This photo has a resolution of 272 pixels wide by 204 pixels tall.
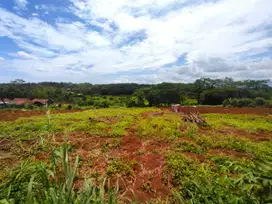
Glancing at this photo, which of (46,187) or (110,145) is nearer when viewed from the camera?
(46,187)

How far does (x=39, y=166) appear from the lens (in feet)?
4.18

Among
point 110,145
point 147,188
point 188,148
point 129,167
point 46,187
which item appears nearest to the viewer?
point 46,187

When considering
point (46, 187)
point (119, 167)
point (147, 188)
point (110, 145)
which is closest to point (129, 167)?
point (119, 167)

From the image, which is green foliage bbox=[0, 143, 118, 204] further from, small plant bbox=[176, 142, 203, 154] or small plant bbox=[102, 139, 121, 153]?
small plant bbox=[176, 142, 203, 154]

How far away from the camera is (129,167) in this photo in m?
3.70

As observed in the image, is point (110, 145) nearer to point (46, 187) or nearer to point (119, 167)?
point (119, 167)

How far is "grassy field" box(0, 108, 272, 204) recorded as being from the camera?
3.98 feet

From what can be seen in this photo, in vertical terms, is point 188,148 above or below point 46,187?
below

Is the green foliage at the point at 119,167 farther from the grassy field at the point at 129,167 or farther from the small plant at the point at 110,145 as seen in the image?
the small plant at the point at 110,145

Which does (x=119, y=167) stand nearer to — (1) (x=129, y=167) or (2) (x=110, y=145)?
(1) (x=129, y=167)

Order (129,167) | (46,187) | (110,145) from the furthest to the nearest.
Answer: (110,145)
(129,167)
(46,187)

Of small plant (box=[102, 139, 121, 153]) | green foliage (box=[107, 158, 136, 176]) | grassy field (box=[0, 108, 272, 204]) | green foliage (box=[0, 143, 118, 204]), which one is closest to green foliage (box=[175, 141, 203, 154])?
grassy field (box=[0, 108, 272, 204])

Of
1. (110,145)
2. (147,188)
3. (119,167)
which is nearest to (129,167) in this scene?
(119,167)

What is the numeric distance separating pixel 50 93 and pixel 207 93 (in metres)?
31.6
